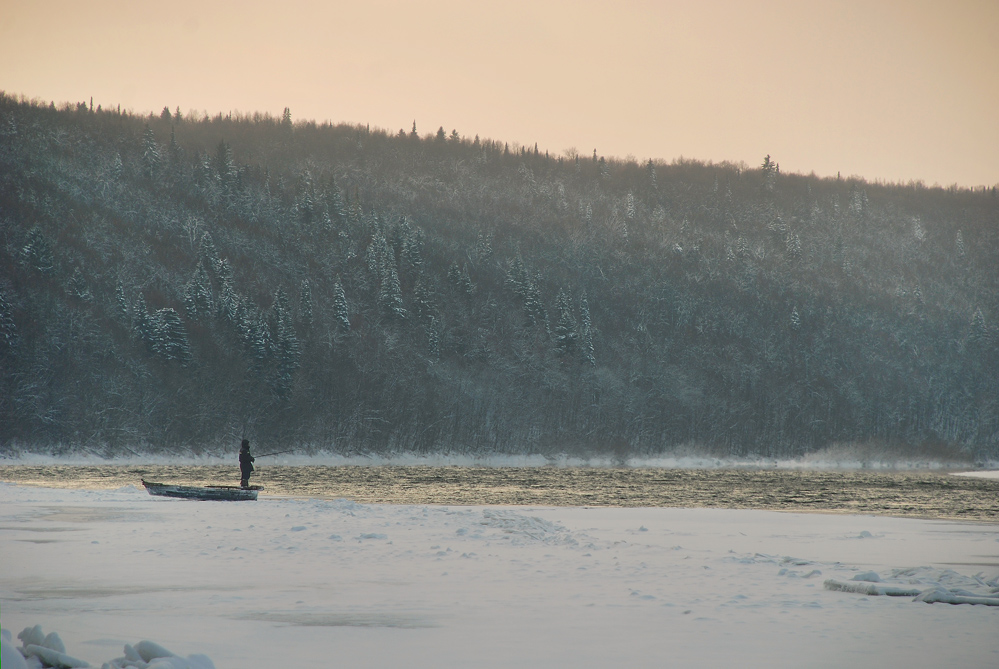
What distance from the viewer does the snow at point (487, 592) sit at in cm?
1097

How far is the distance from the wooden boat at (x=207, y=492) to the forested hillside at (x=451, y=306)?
2480 inches

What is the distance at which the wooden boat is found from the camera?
32.7 meters

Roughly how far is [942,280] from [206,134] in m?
133

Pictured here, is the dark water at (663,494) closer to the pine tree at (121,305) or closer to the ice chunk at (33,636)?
the ice chunk at (33,636)

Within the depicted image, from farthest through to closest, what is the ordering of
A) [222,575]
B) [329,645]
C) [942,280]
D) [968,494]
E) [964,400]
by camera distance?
1. [942,280]
2. [964,400]
3. [968,494]
4. [222,575]
5. [329,645]

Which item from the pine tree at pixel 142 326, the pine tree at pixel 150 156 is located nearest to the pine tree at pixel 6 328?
the pine tree at pixel 142 326

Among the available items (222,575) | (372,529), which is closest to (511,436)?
(372,529)

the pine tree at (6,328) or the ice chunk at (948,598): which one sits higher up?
the pine tree at (6,328)

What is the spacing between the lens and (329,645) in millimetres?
11102

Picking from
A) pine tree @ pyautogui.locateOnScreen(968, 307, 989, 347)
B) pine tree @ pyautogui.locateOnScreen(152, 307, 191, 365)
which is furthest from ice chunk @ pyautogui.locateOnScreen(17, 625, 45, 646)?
pine tree @ pyautogui.locateOnScreen(968, 307, 989, 347)

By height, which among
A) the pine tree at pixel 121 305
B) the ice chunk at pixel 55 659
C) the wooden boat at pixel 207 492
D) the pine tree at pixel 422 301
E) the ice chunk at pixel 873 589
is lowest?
the wooden boat at pixel 207 492

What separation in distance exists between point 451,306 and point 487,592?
374 ft

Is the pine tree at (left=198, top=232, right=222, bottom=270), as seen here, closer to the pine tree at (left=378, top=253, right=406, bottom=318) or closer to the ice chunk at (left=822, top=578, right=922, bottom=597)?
the pine tree at (left=378, top=253, right=406, bottom=318)

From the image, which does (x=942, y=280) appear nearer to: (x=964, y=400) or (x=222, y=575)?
(x=964, y=400)
